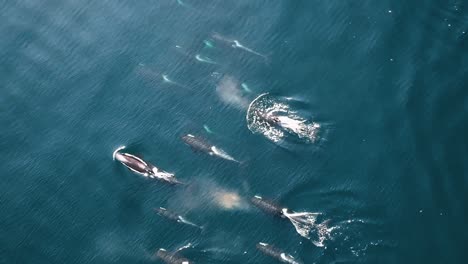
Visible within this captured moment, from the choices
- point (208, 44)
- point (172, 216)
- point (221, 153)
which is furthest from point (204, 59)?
point (172, 216)

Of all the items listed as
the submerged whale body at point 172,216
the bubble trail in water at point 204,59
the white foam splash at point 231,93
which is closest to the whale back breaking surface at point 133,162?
the submerged whale body at point 172,216

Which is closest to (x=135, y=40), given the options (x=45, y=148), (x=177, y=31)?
(x=177, y=31)

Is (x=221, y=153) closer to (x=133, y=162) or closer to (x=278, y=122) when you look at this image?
(x=278, y=122)

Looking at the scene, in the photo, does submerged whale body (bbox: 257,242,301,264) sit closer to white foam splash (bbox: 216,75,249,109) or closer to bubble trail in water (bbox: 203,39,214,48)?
white foam splash (bbox: 216,75,249,109)

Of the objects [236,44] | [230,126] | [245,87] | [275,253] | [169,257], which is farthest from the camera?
[236,44]

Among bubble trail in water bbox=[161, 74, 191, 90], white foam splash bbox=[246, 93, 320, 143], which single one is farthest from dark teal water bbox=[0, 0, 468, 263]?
white foam splash bbox=[246, 93, 320, 143]
